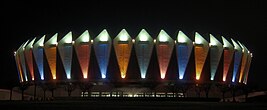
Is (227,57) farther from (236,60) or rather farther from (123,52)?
(123,52)

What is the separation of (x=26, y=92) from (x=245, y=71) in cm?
4244

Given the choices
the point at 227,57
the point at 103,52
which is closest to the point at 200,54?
the point at 227,57

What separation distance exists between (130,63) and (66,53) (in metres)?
11.3

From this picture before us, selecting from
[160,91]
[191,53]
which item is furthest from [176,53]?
[160,91]

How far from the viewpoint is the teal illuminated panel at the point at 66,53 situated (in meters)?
62.3

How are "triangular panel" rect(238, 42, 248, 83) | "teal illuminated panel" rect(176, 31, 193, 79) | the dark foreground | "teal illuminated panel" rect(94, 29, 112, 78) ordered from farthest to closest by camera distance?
"triangular panel" rect(238, 42, 248, 83)
"teal illuminated panel" rect(176, 31, 193, 79)
"teal illuminated panel" rect(94, 29, 112, 78)
the dark foreground

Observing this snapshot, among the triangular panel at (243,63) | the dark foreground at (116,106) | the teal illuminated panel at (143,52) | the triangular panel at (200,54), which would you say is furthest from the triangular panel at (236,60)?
the dark foreground at (116,106)

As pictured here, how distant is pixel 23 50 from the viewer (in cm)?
6819

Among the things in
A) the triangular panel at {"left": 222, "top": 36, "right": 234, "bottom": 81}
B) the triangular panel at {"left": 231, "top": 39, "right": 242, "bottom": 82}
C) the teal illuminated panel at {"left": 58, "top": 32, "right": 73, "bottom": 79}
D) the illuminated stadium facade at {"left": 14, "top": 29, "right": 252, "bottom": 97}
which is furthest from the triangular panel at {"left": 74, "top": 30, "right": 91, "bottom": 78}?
the triangular panel at {"left": 231, "top": 39, "right": 242, "bottom": 82}

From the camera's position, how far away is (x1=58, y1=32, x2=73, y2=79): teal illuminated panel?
62.3 meters

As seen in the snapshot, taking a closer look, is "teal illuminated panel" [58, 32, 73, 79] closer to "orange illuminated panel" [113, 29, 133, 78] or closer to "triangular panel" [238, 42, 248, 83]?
"orange illuminated panel" [113, 29, 133, 78]

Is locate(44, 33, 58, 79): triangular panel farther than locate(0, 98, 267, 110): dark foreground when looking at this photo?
Yes

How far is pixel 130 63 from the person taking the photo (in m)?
60.3

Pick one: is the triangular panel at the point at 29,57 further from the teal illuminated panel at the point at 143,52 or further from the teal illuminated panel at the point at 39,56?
the teal illuminated panel at the point at 143,52
